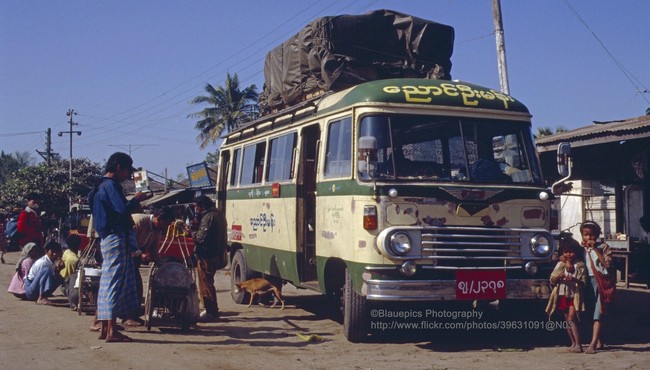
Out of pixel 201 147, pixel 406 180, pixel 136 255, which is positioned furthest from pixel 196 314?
pixel 201 147

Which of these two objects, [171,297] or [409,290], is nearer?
[409,290]

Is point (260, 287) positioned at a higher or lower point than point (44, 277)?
lower

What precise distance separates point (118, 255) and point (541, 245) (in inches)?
191

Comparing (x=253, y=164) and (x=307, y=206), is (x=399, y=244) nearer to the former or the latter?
(x=307, y=206)

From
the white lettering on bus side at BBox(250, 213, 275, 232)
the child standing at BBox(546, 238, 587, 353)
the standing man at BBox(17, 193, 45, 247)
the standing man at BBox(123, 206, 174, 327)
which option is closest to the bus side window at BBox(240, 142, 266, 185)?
the white lettering on bus side at BBox(250, 213, 275, 232)

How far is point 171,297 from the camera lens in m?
8.95

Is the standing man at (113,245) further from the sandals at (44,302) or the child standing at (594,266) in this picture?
the child standing at (594,266)

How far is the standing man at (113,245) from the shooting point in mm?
8172

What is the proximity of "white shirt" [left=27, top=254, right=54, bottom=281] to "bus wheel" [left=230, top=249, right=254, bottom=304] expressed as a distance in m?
3.14

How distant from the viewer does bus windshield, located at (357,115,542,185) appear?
8008 millimetres

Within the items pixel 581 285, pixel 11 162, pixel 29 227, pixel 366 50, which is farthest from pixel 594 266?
pixel 11 162

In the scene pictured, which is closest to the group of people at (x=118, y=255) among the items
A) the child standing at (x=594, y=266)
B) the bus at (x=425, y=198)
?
the bus at (x=425, y=198)

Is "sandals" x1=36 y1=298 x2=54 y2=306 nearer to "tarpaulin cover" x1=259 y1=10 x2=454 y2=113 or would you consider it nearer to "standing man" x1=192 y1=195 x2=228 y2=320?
"standing man" x1=192 y1=195 x2=228 y2=320

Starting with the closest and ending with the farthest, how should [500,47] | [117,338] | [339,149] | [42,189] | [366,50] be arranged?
[117,338] < [339,149] < [366,50] < [500,47] < [42,189]
